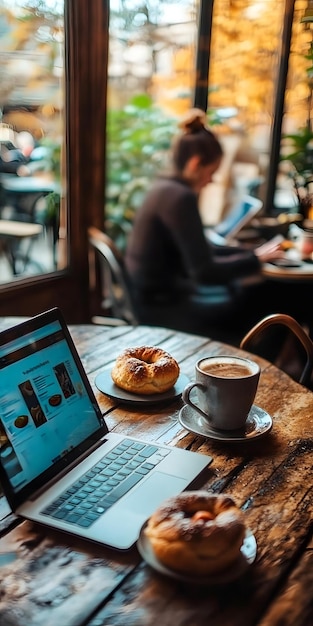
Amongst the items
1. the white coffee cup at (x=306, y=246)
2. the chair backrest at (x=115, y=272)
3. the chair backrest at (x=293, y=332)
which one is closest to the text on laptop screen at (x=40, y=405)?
the chair backrest at (x=293, y=332)

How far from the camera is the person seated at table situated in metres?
2.71

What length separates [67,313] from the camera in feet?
10.0

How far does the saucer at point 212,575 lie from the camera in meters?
0.77

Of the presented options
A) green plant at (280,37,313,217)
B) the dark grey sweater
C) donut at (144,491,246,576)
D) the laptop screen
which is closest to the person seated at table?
the dark grey sweater

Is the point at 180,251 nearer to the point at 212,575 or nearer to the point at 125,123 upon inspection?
the point at 125,123

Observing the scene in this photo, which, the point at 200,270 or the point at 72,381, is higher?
the point at 72,381

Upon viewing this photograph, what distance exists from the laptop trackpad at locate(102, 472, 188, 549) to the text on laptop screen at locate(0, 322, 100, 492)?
14cm

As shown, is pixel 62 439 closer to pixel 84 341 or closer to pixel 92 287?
pixel 84 341

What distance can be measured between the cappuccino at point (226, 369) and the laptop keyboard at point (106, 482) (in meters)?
0.19

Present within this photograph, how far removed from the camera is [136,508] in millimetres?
917

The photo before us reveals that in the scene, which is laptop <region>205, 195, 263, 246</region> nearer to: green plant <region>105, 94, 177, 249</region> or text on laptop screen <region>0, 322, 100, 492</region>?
green plant <region>105, 94, 177, 249</region>

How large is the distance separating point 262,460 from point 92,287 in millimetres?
2110

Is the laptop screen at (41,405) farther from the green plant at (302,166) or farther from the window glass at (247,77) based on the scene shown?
the window glass at (247,77)

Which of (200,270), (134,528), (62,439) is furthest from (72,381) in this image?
(200,270)
